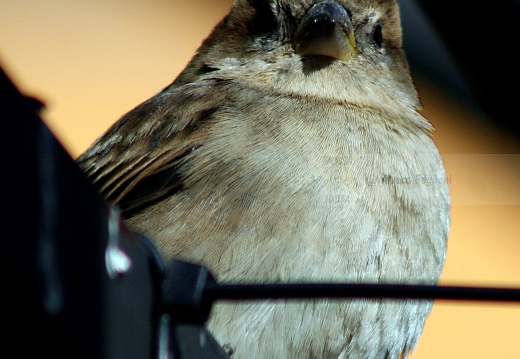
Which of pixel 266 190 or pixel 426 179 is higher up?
pixel 266 190

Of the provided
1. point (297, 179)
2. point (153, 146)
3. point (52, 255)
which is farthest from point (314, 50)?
point (52, 255)

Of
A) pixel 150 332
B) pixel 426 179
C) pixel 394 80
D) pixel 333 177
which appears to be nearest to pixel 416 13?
pixel 394 80

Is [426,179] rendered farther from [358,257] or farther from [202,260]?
[202,260]

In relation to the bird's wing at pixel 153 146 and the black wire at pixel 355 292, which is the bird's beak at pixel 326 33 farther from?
the black wire at pixel 355 292

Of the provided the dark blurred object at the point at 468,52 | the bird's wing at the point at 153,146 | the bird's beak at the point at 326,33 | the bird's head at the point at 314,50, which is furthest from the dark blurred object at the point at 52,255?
the dark blurred object at the point at 468,52

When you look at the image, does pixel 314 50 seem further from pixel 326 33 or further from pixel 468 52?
pixel 468 52

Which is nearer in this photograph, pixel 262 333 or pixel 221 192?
pixel 262 333
